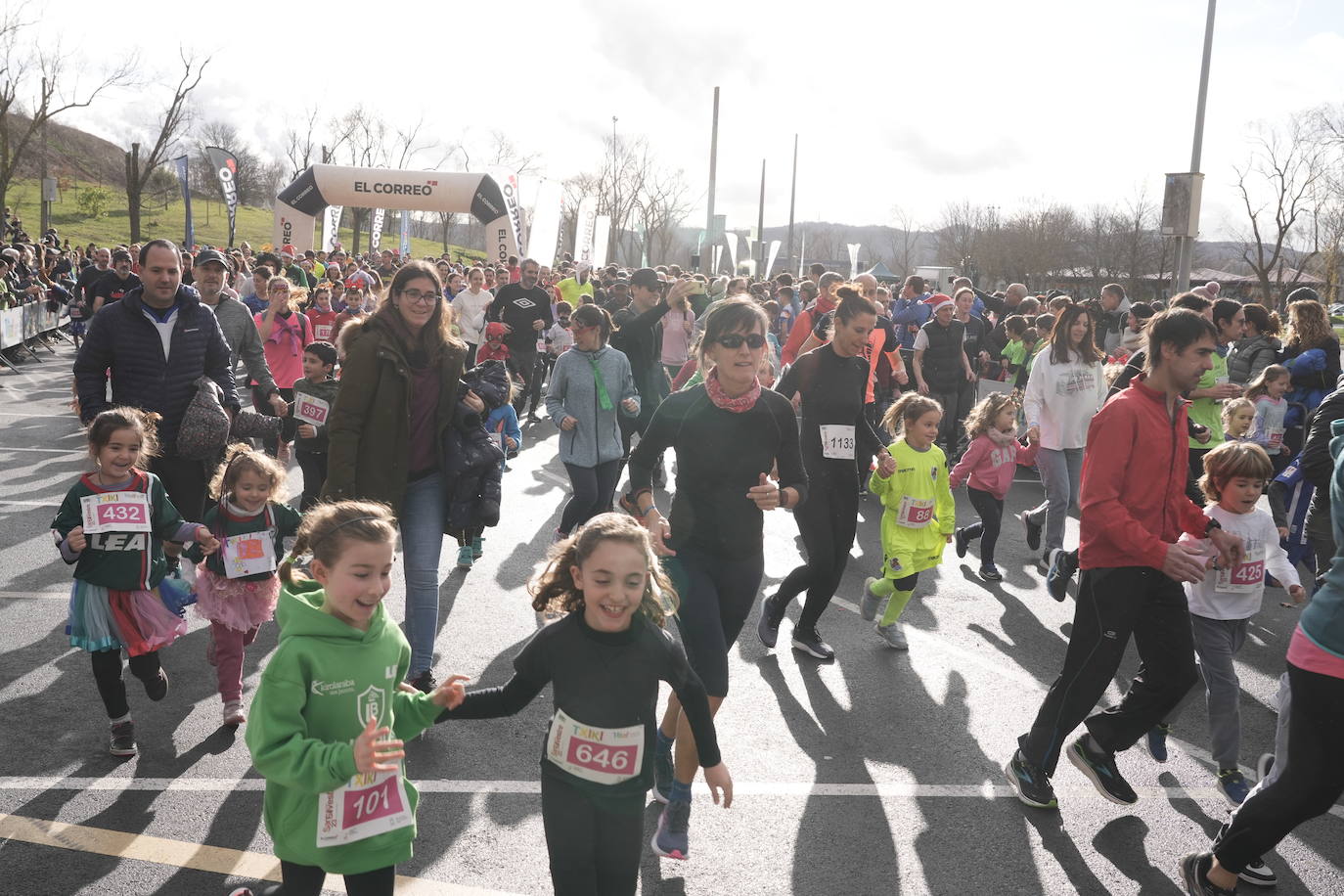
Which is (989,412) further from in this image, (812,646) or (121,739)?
(121,739)

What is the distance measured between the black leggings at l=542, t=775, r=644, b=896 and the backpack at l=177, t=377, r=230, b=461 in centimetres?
320

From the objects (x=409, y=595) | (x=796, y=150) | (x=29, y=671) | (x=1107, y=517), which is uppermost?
(x=796, y=150)

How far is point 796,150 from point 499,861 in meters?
48.6

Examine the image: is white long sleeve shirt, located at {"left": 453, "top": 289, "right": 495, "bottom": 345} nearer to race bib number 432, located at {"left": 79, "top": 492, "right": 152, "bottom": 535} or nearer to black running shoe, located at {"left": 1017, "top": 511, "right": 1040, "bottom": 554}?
black running shoe, located at {"left": 1017, "top": 511, "right": 1040, "bottom": 554}

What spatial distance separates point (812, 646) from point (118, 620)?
137 inches

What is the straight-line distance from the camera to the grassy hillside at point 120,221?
61.0m

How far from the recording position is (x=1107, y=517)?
3793mm

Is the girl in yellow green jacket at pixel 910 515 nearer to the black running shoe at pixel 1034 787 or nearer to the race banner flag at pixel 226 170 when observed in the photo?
the black running shoe at pixel 1034 787

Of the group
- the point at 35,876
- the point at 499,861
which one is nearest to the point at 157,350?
the point at 35,876

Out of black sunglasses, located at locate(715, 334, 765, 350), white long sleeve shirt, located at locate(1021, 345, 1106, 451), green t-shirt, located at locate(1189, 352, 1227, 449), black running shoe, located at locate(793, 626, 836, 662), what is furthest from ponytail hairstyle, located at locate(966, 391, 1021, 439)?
black sunglasses, located at locate(715, 334, 765, 350)

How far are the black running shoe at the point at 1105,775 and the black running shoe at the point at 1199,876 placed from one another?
1.67ft

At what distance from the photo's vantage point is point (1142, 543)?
3699mm

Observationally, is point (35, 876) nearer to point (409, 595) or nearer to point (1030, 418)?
point (409, 595)

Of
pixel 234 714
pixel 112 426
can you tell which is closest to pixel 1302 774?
pixel 234 714
